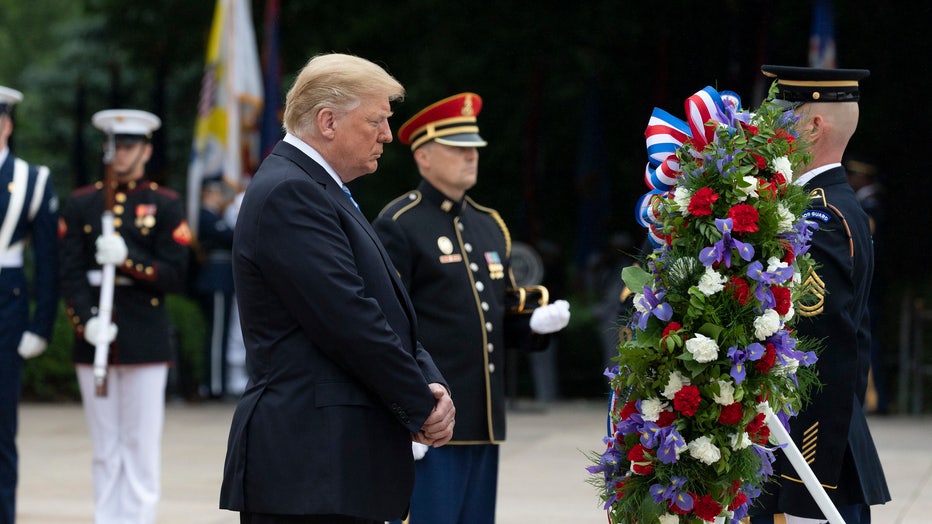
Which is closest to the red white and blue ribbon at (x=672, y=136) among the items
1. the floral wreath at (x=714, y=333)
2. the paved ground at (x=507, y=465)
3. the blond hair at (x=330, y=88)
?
the floral wreath at (x=714, y=333)

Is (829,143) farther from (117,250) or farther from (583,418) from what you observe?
(583,418)

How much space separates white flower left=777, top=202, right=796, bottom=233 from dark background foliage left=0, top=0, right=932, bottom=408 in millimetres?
9474

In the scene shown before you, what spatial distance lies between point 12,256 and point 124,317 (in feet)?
2.18

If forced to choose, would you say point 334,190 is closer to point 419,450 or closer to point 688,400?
point 688,400

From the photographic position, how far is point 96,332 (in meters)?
6.98

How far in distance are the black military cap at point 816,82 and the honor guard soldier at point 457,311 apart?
159 cm

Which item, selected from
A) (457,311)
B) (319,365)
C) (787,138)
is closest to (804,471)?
(787,138)

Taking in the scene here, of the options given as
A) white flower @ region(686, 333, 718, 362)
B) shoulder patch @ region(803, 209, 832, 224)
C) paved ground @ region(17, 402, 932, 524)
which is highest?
shoulder patch @ region(803, 209, 832, 224)

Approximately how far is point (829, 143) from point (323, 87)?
5.88ft

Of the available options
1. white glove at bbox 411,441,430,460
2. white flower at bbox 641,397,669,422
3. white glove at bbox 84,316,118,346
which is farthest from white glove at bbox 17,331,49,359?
white flower at bbox 641,397,669,422

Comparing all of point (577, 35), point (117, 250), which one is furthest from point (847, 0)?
point (117, 250)

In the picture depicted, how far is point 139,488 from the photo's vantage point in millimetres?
7109

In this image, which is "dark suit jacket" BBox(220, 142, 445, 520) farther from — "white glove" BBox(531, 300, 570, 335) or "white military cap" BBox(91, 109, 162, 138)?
"white military cap" BBox(91, 109, 162, 138)

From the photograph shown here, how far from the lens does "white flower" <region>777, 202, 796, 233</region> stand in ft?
12.6
